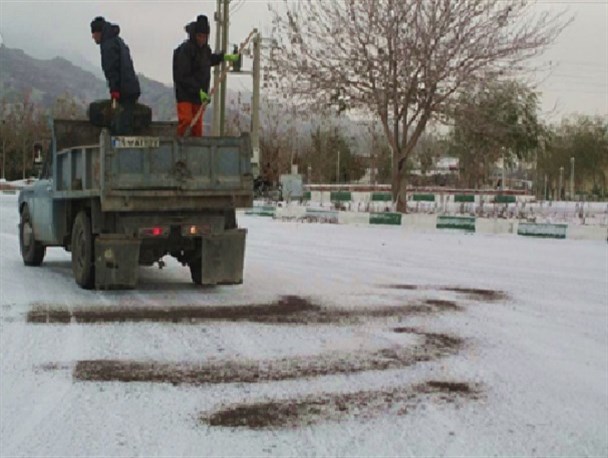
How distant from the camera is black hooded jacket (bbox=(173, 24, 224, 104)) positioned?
11.5m

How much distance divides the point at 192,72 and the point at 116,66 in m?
0.97

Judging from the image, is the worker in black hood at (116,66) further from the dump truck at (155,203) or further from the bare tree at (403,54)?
the bare tree at (403,54)

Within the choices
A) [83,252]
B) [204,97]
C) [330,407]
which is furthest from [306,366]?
[204,97]

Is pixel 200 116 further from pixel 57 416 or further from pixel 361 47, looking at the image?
pixel 361 47

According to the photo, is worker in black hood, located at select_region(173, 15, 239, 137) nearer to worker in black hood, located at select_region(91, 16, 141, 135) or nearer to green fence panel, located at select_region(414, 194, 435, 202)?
worker in black hood, located at select_region(91, 16, 141, 135)

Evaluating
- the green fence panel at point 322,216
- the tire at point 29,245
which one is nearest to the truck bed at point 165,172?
the tire at point 29,245

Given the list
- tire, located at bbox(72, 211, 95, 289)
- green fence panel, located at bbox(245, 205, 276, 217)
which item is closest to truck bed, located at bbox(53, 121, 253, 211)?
tire, located at bbox(72, 211, 95, 289)

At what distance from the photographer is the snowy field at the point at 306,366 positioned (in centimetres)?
554

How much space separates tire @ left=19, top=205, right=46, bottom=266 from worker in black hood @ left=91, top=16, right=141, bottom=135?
3.21 m

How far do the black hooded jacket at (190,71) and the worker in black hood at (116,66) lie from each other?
0.56m

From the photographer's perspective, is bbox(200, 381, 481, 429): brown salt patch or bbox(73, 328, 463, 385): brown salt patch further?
bbox(73, 328, 463, 385): brown salt patch

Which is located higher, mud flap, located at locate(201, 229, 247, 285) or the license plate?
the license plate

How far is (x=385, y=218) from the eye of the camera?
24281 millimetres

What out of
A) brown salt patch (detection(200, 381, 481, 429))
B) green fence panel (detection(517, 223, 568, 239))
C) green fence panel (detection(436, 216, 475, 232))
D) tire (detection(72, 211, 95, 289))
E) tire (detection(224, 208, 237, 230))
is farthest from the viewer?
green fence panel (detection(436, 216, 475, 232))
